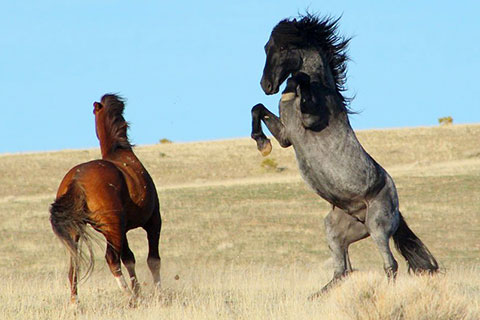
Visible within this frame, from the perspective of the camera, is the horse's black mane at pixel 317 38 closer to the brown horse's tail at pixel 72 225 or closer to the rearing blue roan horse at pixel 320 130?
the rearing blue roan horse at pixel 320 130

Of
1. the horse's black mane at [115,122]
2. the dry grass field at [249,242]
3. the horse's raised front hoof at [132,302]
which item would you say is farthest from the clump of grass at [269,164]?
the horse's raised front hoof at [132,302]

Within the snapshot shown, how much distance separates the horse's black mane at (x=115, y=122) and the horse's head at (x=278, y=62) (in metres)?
2.02

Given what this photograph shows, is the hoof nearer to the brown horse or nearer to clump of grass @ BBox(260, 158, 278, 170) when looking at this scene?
the brown horse

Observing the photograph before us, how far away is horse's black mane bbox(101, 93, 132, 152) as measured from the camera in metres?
9.44

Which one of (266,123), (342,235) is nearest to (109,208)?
(266,123)

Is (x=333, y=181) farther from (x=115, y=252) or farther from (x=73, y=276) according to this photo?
(x=73, y=276)

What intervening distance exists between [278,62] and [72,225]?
261 cm

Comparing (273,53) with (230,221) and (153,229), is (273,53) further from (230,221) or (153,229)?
(230,221)

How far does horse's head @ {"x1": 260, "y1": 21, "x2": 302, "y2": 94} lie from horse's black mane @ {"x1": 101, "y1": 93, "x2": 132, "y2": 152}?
2.02 metres

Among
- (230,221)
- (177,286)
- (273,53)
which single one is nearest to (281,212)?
(230,221)

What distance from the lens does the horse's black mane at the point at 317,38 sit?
8430mm

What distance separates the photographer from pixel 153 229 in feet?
30.9

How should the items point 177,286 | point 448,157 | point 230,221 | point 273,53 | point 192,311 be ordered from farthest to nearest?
point 448,157 < point 230,221 < point 177,286 < point 273,53 < point 192,311

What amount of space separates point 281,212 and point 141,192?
20.7 m
